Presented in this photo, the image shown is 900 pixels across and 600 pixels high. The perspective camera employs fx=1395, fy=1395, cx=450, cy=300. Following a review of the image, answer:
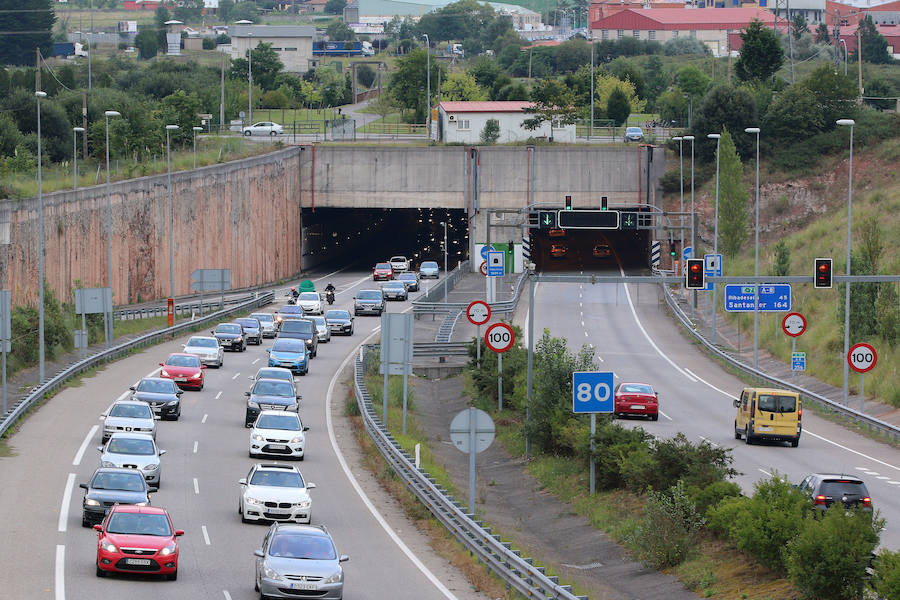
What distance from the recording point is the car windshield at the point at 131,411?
3732 cm

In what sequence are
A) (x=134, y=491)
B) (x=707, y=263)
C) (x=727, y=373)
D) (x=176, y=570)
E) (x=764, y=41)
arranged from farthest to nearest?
(x=764, y=41), (x=707, y=263), (x=727, y=373), (x=134, y=491), (x=176, y=570)

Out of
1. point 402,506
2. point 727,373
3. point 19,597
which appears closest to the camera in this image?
point 19,597

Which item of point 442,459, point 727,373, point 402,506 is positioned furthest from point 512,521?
point 727,373

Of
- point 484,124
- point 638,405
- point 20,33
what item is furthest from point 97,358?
point 20,33

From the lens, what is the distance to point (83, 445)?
37.9 meters

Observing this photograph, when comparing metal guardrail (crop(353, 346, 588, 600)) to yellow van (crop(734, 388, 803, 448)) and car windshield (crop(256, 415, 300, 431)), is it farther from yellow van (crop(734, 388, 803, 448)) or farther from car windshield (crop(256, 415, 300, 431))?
yellow van (crop(734, 388, 803, 448))

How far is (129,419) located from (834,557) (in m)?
21.4

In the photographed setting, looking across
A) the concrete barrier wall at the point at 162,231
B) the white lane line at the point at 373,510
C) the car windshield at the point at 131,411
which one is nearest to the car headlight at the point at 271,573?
the white lane line at the point at 373,510

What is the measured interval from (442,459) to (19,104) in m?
68.3

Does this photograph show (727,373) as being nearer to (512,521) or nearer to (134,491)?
(512,521)

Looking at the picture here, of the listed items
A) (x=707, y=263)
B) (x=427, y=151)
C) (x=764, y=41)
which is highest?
(x=764, y=41)

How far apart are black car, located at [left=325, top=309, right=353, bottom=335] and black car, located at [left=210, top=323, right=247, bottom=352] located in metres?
7.70

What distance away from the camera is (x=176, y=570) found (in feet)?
77.4

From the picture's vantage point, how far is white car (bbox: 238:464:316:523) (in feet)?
94.4
